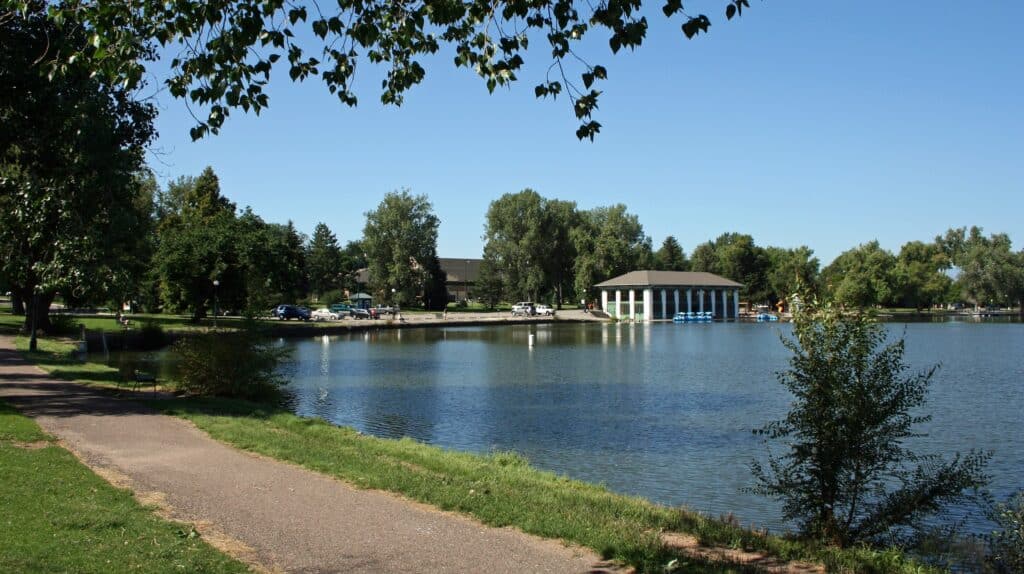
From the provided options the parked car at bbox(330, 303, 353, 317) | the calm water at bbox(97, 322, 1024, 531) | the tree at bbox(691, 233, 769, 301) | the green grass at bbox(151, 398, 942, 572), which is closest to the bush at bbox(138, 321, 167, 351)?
the calm water at bbox(97, 322, 1024, 531)

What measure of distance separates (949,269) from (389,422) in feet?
559

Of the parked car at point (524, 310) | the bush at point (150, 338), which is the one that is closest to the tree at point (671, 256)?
the parked car at point (524, 310)

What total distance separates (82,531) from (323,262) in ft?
345

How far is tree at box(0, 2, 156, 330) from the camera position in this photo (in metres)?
15.6

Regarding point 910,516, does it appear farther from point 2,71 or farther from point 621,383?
point 621,383

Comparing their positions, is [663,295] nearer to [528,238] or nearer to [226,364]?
[528,238]

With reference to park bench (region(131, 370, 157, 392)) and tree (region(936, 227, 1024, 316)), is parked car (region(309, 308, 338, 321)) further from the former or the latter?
tree (region(936, 227, 1024, 316))

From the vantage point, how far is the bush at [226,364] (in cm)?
1923

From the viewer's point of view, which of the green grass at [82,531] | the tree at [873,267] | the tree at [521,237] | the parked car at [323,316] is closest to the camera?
the green grass at [82,531]

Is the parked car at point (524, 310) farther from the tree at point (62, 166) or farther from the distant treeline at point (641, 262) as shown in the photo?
the tree at point (62, 166)

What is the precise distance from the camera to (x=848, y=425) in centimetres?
869

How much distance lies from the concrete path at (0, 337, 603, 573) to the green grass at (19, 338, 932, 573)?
0.91 feet

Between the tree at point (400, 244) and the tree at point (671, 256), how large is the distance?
5040 cm

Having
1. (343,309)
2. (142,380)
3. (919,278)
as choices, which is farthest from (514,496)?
(919,278)
